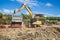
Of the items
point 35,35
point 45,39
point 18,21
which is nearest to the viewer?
point 45,39

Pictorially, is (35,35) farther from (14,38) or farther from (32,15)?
(32,15)

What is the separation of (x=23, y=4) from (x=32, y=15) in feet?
8.01

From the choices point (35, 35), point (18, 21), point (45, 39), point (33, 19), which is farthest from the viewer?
point (33, 19)

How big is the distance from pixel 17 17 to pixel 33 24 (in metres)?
2.72

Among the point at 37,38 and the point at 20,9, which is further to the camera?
the point at 20,9

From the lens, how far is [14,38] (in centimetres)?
1089

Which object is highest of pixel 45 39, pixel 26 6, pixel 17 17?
pixel 26 6

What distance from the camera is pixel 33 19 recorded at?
24266 millimetres

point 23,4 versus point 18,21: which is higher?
point 23,4

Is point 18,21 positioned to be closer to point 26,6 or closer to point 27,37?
point 26,6

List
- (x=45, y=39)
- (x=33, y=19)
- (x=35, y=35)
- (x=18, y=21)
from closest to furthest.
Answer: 1. (x=45, y=39)
2. (x=35, y=35)
3. (x=18, y=21)
4. (x=33, y=19)

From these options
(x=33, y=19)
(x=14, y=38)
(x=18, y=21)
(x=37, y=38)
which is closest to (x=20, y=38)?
(x=14, y=38)

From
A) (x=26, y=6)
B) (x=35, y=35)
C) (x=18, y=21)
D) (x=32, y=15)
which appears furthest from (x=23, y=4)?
(x=35, y=35)

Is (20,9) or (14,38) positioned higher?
(20,9)
